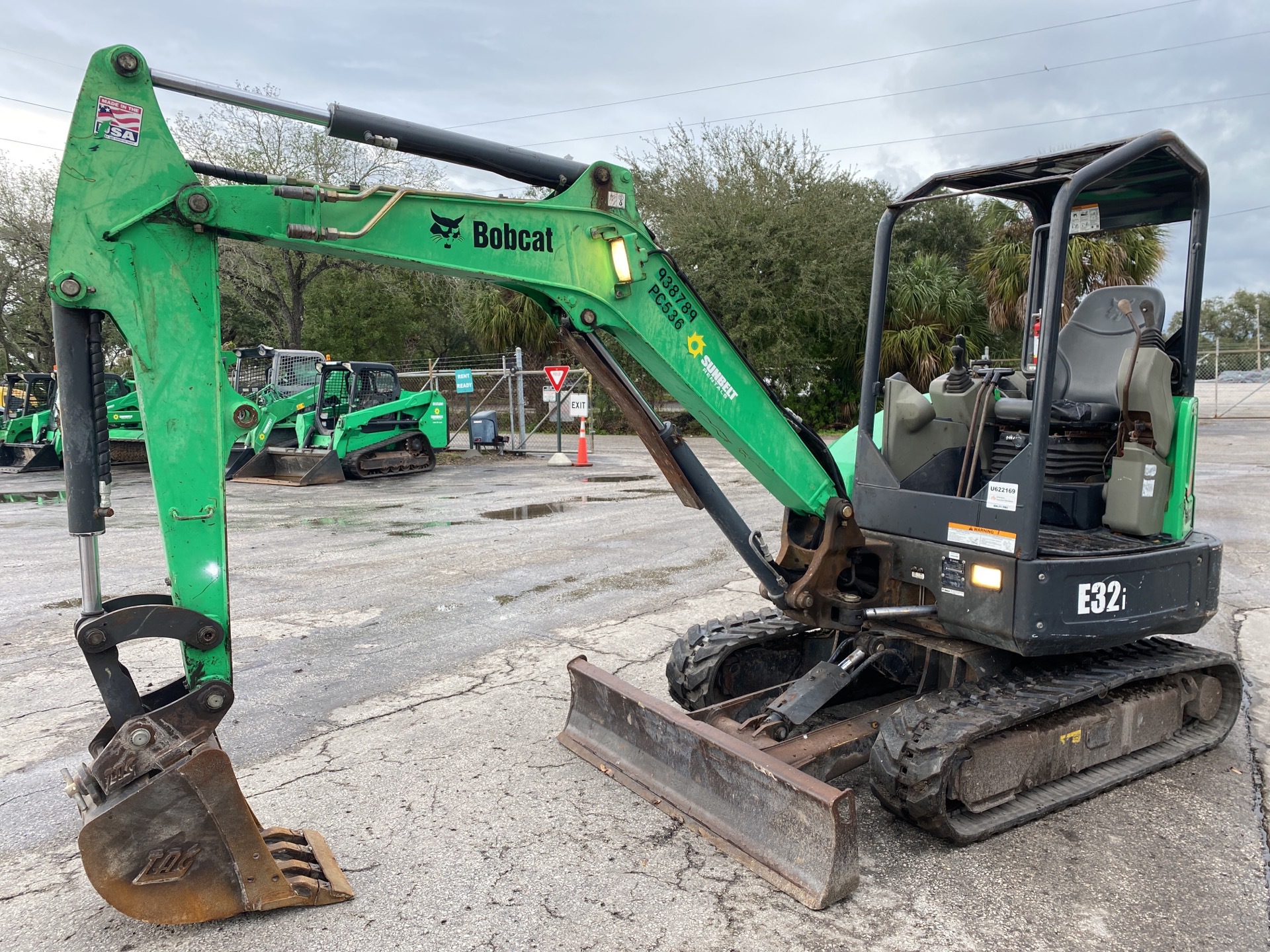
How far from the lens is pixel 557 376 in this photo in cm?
1969

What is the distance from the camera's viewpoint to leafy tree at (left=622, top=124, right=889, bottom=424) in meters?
24.1

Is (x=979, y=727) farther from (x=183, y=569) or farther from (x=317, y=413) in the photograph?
(x=317, y=413)

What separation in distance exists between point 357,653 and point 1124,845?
14.6 feet

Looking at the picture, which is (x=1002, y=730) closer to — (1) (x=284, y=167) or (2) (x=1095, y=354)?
(2) (x=1095, y=354)

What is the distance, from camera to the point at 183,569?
299cm

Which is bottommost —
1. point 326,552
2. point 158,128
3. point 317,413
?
point 326,552

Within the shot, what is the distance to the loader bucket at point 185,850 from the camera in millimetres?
2859

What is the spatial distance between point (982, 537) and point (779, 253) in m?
21.2

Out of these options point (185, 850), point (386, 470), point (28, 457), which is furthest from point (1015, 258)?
point (28, 457)

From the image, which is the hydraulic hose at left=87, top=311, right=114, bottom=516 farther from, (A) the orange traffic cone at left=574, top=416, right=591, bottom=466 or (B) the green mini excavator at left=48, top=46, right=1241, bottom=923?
(A) the orange traffic cone at left=574, top=416, right=591, bottom=466

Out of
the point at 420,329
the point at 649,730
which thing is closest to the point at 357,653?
the point at 649,730

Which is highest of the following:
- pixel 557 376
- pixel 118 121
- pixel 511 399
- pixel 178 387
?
pixel 118 121

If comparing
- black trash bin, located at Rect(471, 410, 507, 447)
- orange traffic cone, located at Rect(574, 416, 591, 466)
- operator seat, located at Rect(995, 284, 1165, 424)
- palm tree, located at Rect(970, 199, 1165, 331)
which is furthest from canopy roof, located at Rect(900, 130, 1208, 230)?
black trash bin, located at Rect(471, 410, 507, 447)

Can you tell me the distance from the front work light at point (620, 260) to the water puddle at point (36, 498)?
513 inches
